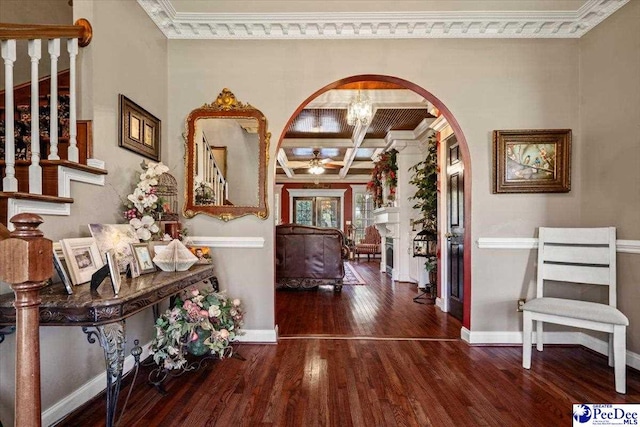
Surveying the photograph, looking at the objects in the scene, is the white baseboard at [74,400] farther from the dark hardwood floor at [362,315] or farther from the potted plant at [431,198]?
the potted plant at [431,198]

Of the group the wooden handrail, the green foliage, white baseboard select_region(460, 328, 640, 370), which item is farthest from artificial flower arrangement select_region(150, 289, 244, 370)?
the green foliage

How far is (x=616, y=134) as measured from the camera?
9.23ft

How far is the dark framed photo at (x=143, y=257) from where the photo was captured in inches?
86.6

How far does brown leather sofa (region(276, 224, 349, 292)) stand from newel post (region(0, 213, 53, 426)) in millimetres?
4496

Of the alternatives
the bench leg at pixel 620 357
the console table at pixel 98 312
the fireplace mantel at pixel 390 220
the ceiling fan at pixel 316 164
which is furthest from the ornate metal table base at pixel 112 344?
the ceiling fan at pixel 316 164

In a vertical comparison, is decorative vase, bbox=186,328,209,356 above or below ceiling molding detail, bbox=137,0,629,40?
below

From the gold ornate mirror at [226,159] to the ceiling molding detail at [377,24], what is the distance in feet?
2.03

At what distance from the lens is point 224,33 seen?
3.21 m

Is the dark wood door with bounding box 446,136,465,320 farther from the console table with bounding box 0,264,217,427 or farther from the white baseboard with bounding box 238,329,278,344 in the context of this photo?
the console table with bounding box 0,264,217,427

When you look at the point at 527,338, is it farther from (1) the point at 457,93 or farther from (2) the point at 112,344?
(2) the point at 112,344

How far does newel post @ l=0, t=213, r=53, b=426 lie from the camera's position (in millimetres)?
943

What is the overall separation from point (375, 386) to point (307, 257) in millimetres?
3241

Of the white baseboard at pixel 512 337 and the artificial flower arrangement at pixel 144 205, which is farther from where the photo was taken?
the white baseboard at pixel 512 337

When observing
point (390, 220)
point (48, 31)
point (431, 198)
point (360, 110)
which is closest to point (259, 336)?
point (48, 31)
